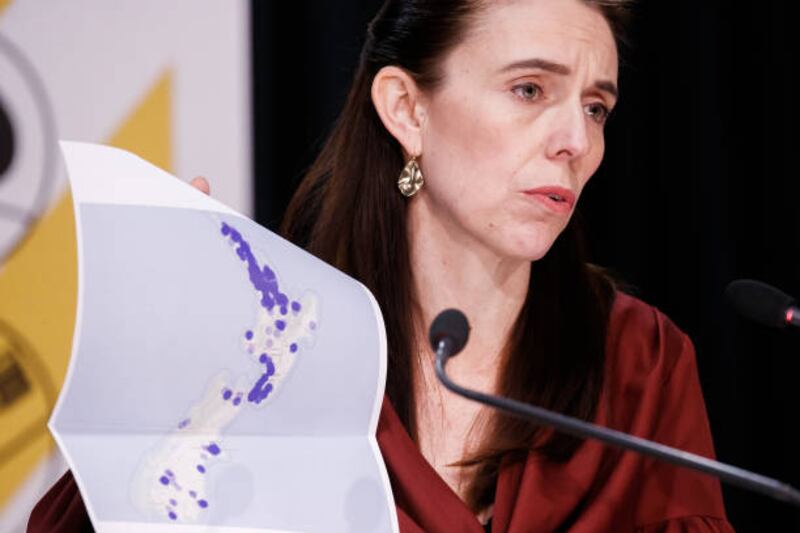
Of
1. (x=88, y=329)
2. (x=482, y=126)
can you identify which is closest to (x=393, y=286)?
(x=482, y=126)

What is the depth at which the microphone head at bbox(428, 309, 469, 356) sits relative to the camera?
1052 millimetres

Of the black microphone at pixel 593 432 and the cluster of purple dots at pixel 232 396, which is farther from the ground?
the black microphone at pixel 593 432

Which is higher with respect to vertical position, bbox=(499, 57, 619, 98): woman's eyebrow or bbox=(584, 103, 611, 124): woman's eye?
bbox=(499, 57, 619, 98): woman's eyebrow

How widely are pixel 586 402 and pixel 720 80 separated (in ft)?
2.56

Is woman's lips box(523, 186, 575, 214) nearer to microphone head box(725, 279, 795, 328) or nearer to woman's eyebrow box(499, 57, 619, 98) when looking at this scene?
woman's eyebrow box(499, 57, 619, 98)

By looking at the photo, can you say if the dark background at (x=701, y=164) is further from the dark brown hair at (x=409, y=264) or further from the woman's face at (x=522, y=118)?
the woman's face at (x=522, y=118)

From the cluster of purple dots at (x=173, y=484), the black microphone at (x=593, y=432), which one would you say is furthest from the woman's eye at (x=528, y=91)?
the cluster of purple dots at (x=173, y=484)

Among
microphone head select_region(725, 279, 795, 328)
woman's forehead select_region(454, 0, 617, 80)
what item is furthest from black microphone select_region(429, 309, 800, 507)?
woman's forehead select_region(454, 0, 617, 80)

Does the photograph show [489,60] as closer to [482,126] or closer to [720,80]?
[482,126]

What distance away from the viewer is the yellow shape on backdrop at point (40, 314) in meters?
1.99

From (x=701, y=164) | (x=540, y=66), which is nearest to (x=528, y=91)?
(x=540, y=66)

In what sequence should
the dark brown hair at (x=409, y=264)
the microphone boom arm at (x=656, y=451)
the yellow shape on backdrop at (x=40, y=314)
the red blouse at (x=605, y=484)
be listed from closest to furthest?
the microphone boom arm at (x=656, y=451)
the red blouse at (x=605, y=484)
the dark brown hair at (x=409, y=264)
the yellow shape on backdrop at (x=40, y=314)

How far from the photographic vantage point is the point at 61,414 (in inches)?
48.0

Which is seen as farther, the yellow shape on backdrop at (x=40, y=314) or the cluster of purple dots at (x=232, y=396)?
the yellow shape on backdrop at (x=40, y=314)
